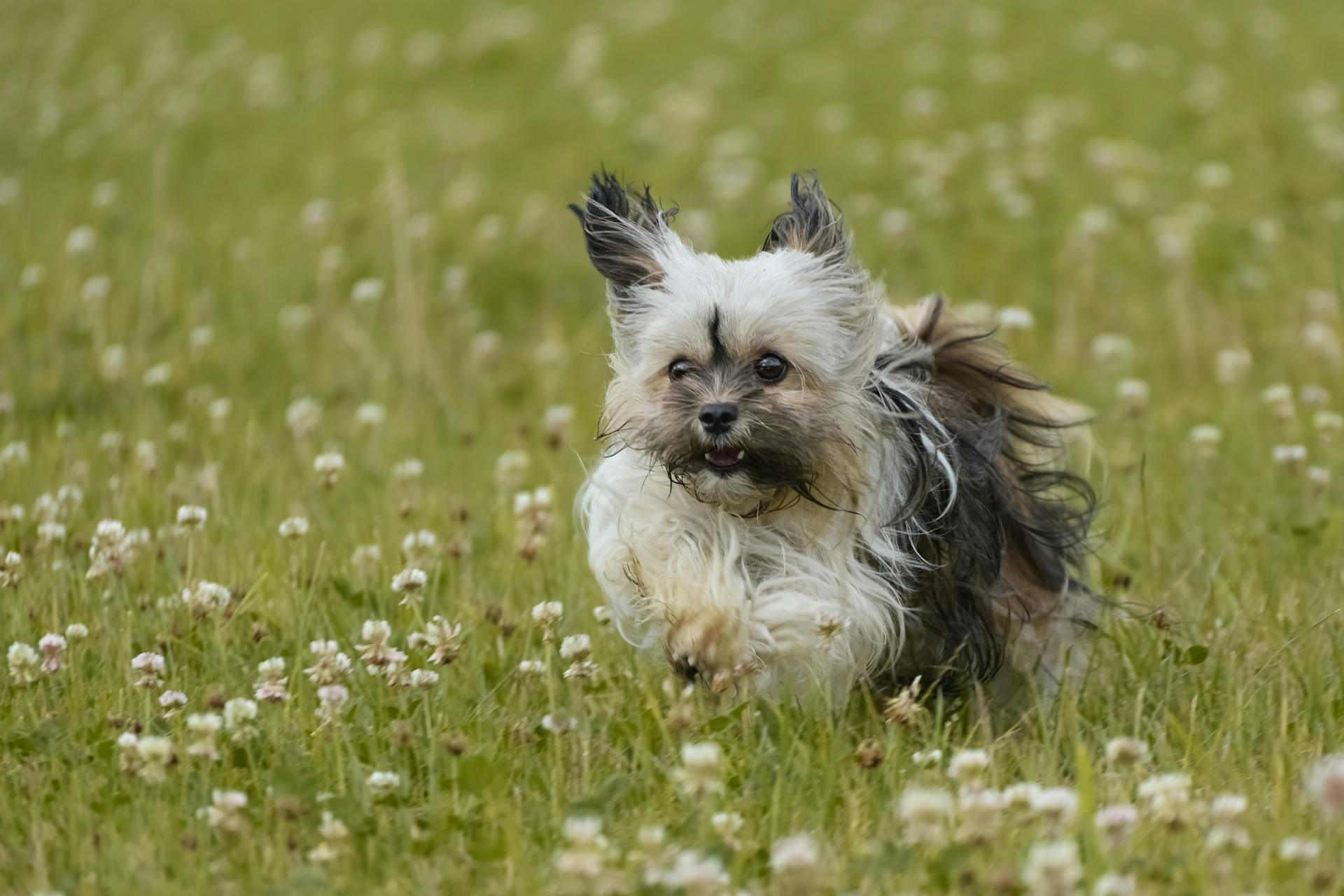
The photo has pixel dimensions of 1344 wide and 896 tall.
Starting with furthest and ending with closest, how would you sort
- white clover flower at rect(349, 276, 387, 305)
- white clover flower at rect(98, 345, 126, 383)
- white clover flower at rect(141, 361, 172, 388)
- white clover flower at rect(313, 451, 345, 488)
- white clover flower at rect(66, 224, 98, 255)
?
white clover flower at rect(66, 224, 98, 255) → white clover flower at rect(349, 276, 387, 305) → white clover flower at rect(98, 345, 126, 383) → white clover flower at rect(141, 361, 172, 388) → white clover flower at rect(313, 451, 345, 488)

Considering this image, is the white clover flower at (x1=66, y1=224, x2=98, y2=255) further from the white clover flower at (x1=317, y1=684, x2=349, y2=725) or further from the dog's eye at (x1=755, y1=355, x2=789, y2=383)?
the dog's eye at (x1=755, y1=355, x2=789, y2=383)

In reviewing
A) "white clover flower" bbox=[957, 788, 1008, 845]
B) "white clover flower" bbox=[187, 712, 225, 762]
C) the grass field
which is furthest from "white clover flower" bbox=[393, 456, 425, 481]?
"white clover flower" bbox=[957, 788, 1008, 845]

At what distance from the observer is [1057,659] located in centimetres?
451

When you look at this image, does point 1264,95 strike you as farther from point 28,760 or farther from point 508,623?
point 28,760

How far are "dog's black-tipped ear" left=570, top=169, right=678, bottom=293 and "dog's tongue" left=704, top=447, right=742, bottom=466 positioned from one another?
20.7 inches

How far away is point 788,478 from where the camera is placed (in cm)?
392

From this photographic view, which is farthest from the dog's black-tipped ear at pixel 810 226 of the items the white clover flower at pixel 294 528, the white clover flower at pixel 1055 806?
the white clover flower at pixel 1055 806

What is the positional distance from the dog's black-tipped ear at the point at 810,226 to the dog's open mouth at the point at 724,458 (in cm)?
59

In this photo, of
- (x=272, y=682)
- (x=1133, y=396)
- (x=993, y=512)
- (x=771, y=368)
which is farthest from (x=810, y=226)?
(x=1133, y=396)

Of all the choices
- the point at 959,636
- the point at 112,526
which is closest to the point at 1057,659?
the point at 959,636

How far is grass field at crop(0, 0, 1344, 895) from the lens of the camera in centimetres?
317

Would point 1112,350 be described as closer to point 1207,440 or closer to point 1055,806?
point 1207,440

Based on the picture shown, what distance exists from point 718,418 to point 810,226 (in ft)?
2.26

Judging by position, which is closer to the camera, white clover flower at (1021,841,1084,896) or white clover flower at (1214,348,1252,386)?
white clover flower at (1021,841,1084,896)
